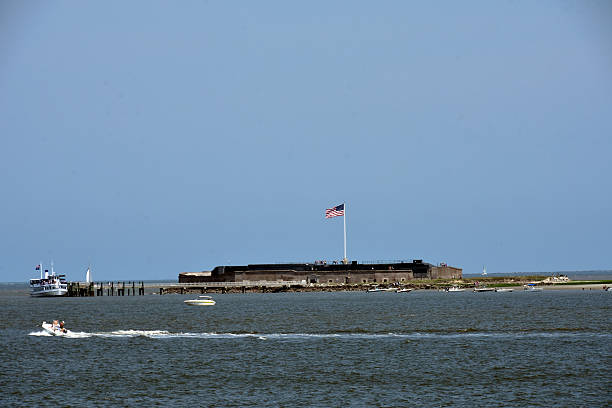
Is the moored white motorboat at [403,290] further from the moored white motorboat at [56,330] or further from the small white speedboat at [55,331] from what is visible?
the small white speedboat at [55,331]

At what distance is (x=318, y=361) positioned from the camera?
51875 millimetres

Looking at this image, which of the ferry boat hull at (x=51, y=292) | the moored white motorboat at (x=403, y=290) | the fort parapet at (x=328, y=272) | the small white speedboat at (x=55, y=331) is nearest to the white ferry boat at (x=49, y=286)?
the ferry boat hull at (x=51, y=292)

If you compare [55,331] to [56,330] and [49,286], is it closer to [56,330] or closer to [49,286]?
[56,330]

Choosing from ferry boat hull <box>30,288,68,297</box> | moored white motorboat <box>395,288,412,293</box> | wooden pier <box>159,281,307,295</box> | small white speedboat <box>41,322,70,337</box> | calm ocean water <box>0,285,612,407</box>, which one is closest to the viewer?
calm ocean water <box>0,285,612,407</box>

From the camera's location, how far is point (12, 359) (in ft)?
179

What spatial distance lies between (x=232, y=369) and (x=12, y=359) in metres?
16.4

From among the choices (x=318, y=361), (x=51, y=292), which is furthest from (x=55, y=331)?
(x=51, y=292)

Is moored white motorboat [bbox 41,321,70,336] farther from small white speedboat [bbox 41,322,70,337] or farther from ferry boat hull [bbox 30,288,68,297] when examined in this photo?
ferry boat hull [bbox 30,288,68,297]

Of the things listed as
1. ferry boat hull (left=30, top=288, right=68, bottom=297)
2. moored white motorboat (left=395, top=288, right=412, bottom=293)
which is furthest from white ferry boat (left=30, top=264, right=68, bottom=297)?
moored white motorboat (left=395, top=288, right=412, bottom=293)

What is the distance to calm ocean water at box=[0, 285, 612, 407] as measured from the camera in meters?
40.1

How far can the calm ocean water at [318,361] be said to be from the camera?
132 feet

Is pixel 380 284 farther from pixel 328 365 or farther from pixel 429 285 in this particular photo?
pixel 328 365

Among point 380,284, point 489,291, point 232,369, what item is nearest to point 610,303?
point 489,291

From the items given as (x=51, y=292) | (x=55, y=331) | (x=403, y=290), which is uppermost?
(x=51, y=292)
